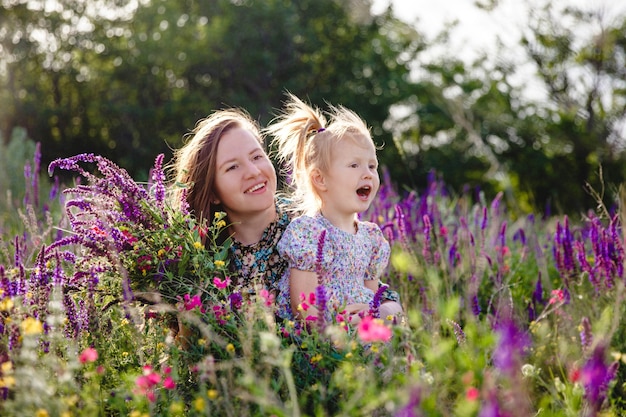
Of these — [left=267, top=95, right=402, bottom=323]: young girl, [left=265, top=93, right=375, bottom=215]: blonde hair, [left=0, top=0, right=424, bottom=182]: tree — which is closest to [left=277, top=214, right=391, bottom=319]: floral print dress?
[left=267, top=95, right=402, bottom=323]: young girl

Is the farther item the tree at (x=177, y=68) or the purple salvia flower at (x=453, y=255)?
the tree at (x=177, y=68)

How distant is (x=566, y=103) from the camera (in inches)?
562

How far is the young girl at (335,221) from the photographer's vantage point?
3.08 meters

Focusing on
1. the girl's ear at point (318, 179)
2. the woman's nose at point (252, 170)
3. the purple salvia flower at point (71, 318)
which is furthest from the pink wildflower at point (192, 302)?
the girl's ear at point (318, 179)

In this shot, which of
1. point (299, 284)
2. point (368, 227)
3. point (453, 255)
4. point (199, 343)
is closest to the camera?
point (199, 343)

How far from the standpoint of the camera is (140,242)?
8.52 ft

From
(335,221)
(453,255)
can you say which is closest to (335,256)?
(335,221)

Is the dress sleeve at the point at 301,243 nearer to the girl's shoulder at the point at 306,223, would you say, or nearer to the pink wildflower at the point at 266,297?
the girl's shoulder at the point at 306,223

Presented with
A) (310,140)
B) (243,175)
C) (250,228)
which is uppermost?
(310,140)

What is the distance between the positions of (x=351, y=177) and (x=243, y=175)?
501 mm

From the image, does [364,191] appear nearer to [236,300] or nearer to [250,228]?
[250,228]

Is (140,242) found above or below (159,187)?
below

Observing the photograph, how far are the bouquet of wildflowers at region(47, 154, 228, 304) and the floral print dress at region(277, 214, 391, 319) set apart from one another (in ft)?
1.55

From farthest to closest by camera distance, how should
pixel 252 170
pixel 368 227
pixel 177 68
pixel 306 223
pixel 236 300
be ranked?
pixel 177 68 → pixel 368 227 → pixel 252 170 → pixel 306 223 → pixel 236 300
